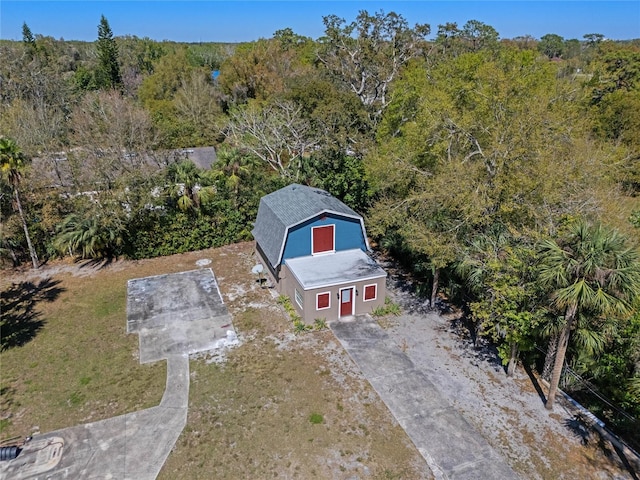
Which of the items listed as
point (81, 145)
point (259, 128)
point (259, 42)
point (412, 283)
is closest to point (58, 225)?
point (81, 145)

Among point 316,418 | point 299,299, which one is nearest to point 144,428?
point 316,418

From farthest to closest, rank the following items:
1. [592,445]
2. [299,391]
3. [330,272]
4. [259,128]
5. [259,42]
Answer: [259,42] → [259,128] → [330,272] → [299,391] → [592,445]

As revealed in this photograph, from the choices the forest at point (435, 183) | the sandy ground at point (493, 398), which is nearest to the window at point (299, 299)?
the sandy ground at point (493, 398)

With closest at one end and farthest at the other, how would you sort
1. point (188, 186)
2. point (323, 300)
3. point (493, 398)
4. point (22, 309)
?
point (493, 398), point (323, 300), point (22, 309), point (188, 186)

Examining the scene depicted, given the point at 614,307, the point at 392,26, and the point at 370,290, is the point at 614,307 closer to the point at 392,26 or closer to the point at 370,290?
the point at 370,290

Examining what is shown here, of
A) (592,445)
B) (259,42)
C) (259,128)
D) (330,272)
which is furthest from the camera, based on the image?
(259,42)

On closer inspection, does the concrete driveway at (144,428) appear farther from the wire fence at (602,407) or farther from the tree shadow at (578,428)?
the wire fence at (602,407)

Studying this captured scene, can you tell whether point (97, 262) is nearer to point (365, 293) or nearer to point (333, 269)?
point (333, 269)
